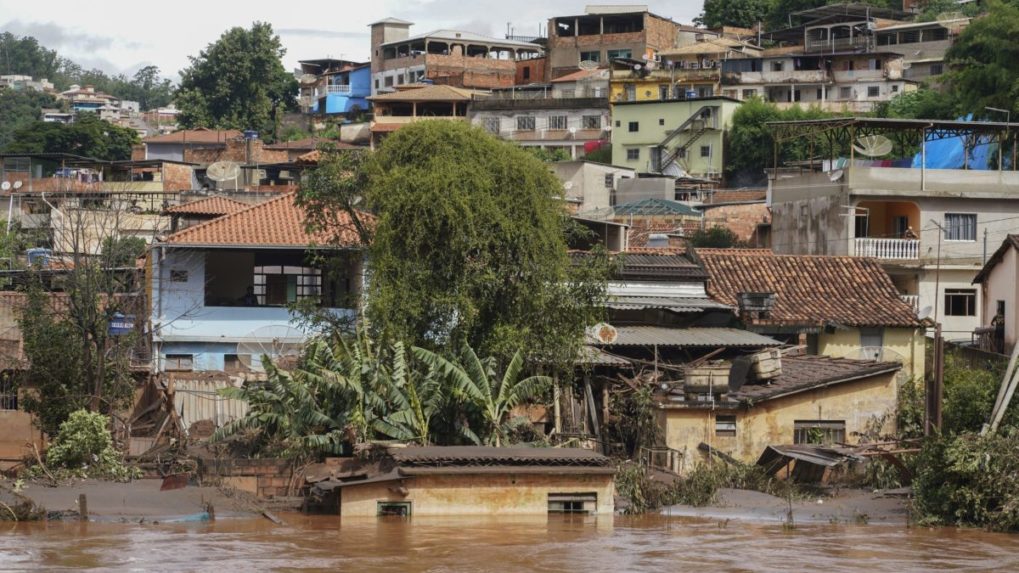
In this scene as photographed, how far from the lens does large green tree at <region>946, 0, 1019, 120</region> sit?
4428 centimetres

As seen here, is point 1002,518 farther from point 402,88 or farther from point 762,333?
point 402,88

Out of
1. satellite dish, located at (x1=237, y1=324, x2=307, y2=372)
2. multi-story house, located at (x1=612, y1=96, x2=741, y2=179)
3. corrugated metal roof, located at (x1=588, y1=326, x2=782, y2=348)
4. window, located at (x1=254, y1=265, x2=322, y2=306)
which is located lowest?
satellite dish, located at (x1=237, y1=324, x2=307, y2=372)

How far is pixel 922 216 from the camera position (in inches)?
1293

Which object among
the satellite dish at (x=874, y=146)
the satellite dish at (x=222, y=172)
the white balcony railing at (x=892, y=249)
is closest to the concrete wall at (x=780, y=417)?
the white balcony railing at (x=892, y=249)

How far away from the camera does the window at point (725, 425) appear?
23.9m

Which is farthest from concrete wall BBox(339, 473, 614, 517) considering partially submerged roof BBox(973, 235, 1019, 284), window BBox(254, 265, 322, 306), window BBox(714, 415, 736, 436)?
partially submerged roof BBox(973, 235, 1019, 284)

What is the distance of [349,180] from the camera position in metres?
24.1

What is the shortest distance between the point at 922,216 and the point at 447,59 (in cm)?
4654

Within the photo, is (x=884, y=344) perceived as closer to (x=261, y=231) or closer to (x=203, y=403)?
(x=261, y=231)

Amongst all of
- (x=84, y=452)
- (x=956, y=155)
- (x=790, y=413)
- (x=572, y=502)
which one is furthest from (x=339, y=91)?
(x=572, y=502)

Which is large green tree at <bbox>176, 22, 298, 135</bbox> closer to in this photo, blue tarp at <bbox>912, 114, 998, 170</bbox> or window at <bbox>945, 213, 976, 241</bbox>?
blue tarp at <bbox>912, 114, 998, 170</bbox>

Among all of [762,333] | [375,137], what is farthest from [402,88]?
[762,333]

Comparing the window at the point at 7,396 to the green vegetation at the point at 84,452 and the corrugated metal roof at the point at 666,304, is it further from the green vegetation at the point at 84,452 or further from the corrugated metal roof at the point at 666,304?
the corrugated metal roof at the point at 666,304

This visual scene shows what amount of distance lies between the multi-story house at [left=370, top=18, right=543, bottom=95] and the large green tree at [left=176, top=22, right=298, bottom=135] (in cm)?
584
